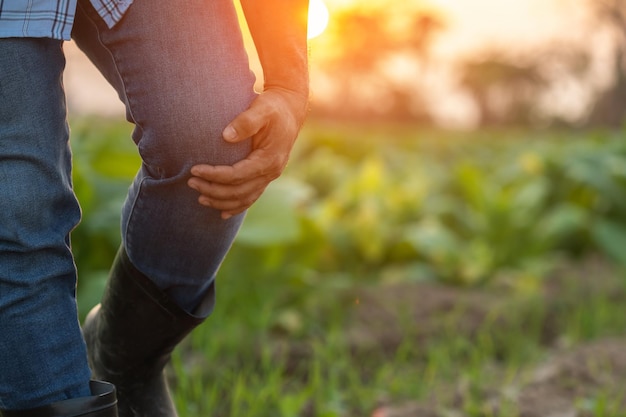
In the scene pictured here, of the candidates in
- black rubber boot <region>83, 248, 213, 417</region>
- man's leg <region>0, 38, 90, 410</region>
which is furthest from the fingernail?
black rubber boot <region>83, 248, 213, 417</region>

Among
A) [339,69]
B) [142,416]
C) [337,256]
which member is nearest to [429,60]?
[339,69]

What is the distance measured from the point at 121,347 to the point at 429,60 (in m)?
30.2

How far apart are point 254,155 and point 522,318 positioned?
2.34m

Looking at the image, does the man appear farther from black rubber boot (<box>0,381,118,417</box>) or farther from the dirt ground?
the dirt ground

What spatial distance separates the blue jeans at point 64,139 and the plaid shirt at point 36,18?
0.02 meters

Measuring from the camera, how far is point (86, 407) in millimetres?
1216

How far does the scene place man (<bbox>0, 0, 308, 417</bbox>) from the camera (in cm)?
115

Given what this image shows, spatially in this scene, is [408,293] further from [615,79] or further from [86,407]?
[615,79]

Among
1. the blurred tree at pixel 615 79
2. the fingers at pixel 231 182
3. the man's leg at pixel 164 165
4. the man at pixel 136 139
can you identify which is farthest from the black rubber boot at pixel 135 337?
the blurred tree at pixel 615 79

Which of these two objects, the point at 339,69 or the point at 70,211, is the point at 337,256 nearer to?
the point at 70,211

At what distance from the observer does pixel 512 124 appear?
24.6 metres

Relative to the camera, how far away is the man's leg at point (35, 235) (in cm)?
114

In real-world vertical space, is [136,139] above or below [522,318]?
above

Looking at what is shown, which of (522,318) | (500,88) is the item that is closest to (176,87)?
(522,318)
